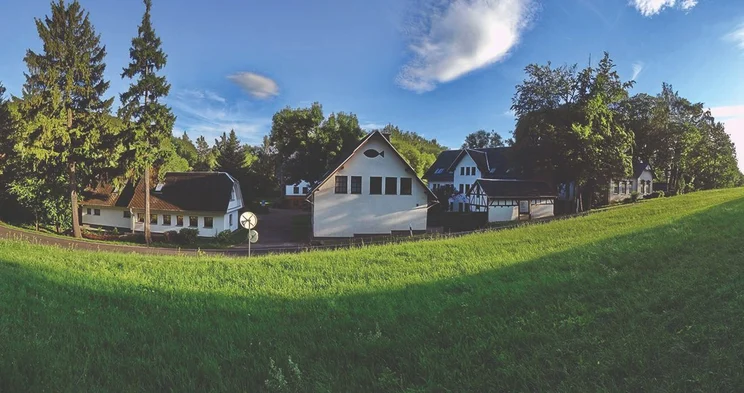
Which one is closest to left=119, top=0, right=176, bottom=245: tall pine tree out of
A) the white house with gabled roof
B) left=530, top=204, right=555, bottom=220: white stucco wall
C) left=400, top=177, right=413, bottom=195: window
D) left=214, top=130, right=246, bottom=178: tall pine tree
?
the white house with gabled roof

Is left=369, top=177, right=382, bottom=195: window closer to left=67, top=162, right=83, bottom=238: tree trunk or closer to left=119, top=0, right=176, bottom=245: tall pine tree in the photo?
left=119, top=0, right=176, bottom=245: tall pine tree

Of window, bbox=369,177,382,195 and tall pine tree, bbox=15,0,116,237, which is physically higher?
tall pine tree, bbox=15,0,116,237

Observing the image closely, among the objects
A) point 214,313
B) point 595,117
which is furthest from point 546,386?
point 595,117

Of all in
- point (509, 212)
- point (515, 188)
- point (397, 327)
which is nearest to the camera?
point (397, 327)

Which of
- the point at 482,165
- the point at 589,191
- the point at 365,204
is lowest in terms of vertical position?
the point at 365,204

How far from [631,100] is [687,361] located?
55497 mm

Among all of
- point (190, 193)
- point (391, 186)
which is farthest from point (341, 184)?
point (190, 193)

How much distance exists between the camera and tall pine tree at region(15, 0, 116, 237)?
27.9 meters

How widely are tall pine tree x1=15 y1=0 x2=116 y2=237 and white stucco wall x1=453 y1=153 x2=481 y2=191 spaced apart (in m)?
42.0

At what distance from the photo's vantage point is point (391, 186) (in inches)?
1225

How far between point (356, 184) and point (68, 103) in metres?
24.3

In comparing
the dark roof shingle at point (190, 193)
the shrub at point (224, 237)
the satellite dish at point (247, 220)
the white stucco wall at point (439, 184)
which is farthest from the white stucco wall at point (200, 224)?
the white stucco wall at point (439, 184)

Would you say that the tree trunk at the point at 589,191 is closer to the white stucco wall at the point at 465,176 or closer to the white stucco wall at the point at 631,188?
the white stucco wall at the point at 631,188

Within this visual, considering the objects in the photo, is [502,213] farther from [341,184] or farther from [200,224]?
[200,224]
